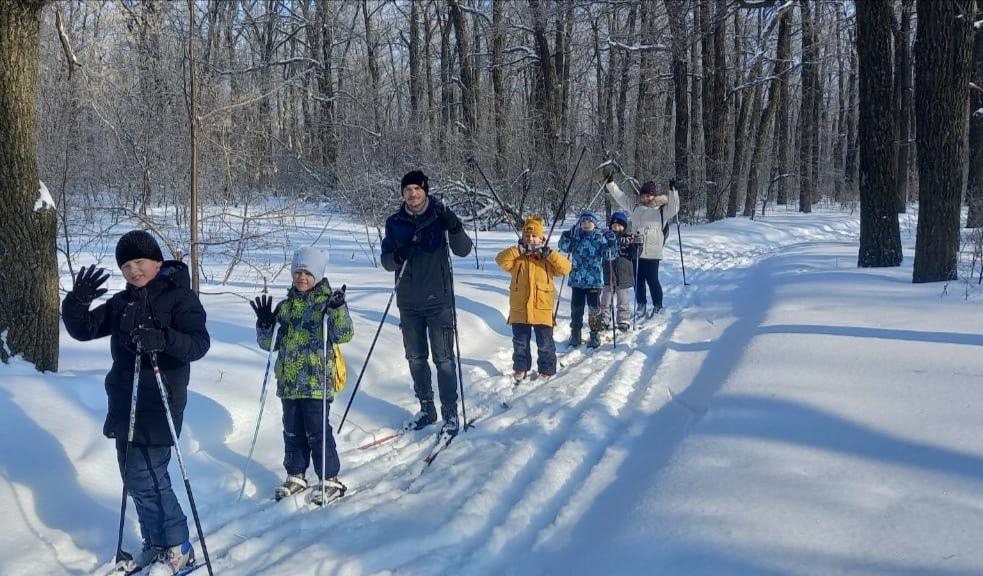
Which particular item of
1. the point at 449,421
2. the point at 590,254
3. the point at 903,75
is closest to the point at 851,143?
the point at 903,75

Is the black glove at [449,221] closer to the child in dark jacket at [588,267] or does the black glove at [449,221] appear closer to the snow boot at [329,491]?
the snow boot at [329,491]

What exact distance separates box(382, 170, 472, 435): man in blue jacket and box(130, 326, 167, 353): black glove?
7.49 feet

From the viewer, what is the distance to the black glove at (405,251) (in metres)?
5.50

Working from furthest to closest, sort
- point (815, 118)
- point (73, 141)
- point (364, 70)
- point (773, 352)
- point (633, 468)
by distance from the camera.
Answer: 1. point (815, 118)
2. point (364, 70)
3. point (73, 141)
4. point (773, 352)
5. point (633, 468)

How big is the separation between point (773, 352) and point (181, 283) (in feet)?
15.6

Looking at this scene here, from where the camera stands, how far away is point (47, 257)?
17.1 feet

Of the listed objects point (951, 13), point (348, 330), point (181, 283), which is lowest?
point (348, 330)

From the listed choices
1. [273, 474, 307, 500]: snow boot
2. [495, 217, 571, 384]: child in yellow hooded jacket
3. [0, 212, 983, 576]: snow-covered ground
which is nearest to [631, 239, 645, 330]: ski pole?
[0, 212, 983, 576]: snow-covered ground

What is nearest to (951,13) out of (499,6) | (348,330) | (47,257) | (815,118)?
(348,330)

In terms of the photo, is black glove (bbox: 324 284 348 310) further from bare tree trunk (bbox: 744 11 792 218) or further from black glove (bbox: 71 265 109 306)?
bare tree trunk (bbox: 744 11 792 218)

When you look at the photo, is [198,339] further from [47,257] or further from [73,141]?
[73,141]

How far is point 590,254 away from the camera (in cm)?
831

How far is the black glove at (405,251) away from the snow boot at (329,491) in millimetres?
1841

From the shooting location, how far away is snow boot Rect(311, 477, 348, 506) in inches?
169
